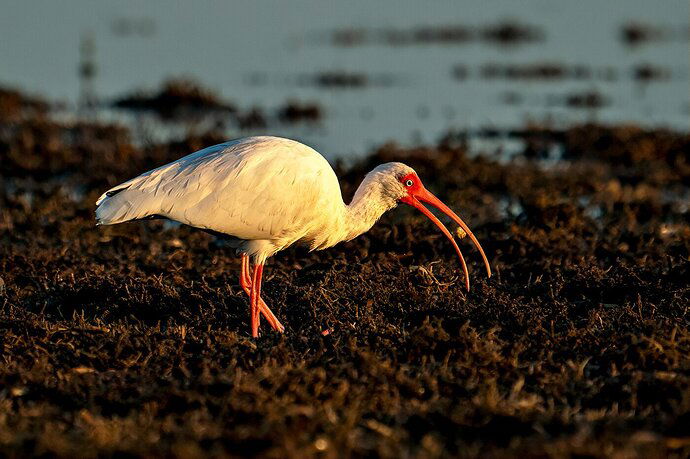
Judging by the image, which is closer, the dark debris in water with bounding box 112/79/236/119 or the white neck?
the white neck

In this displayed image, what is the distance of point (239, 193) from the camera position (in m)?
7.17

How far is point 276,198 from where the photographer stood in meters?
7.22

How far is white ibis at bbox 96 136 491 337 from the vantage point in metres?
7.04

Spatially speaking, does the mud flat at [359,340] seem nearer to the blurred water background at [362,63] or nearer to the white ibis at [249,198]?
the white ibis at [249,198]

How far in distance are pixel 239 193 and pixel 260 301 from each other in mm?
704

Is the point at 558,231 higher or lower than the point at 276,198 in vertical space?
lower

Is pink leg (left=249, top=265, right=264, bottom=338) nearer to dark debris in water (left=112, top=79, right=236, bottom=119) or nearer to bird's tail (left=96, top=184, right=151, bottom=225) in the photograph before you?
bird's tail (left=96, top=184, right=151, bottom=225)

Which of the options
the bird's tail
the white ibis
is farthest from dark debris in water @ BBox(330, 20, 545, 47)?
the bird's tail

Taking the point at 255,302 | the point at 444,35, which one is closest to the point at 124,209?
the point at 255,302

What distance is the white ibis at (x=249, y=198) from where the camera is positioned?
7.04 metres

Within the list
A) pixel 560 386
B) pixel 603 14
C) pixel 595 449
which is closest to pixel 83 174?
pixel 560 386

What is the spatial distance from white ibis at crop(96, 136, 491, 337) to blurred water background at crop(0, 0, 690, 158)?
6.69m

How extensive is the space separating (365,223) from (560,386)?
2449 millimetres

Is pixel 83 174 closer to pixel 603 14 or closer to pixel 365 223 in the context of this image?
pixel 365 223
